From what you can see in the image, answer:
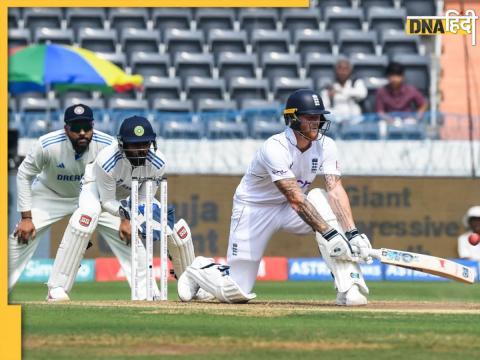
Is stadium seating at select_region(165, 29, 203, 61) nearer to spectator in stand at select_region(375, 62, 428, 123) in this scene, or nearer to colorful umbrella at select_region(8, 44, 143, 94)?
colorful umbrella at select_region(8, 44, 143, 94)

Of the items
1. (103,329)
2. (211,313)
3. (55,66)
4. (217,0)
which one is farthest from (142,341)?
(55,66)

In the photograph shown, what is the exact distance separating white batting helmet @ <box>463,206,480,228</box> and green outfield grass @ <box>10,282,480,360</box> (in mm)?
7425

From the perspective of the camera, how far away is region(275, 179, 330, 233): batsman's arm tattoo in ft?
31.2

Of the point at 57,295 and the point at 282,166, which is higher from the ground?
the point at 282,166

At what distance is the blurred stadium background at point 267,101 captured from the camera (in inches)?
704

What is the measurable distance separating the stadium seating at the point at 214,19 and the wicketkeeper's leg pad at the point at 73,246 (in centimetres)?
1076

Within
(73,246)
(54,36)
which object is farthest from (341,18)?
(73,246)

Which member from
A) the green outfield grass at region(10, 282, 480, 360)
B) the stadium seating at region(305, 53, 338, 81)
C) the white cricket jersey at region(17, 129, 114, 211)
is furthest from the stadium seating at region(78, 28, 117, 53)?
the green outfield grass at region(10, 282, 480, 360)

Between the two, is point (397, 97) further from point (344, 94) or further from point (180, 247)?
point (180, 247)

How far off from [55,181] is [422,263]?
3.84 m

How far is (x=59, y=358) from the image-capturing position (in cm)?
656

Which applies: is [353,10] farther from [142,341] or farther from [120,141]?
[142,341]

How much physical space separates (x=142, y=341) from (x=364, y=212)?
11134 mm

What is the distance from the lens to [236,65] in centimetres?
2083
